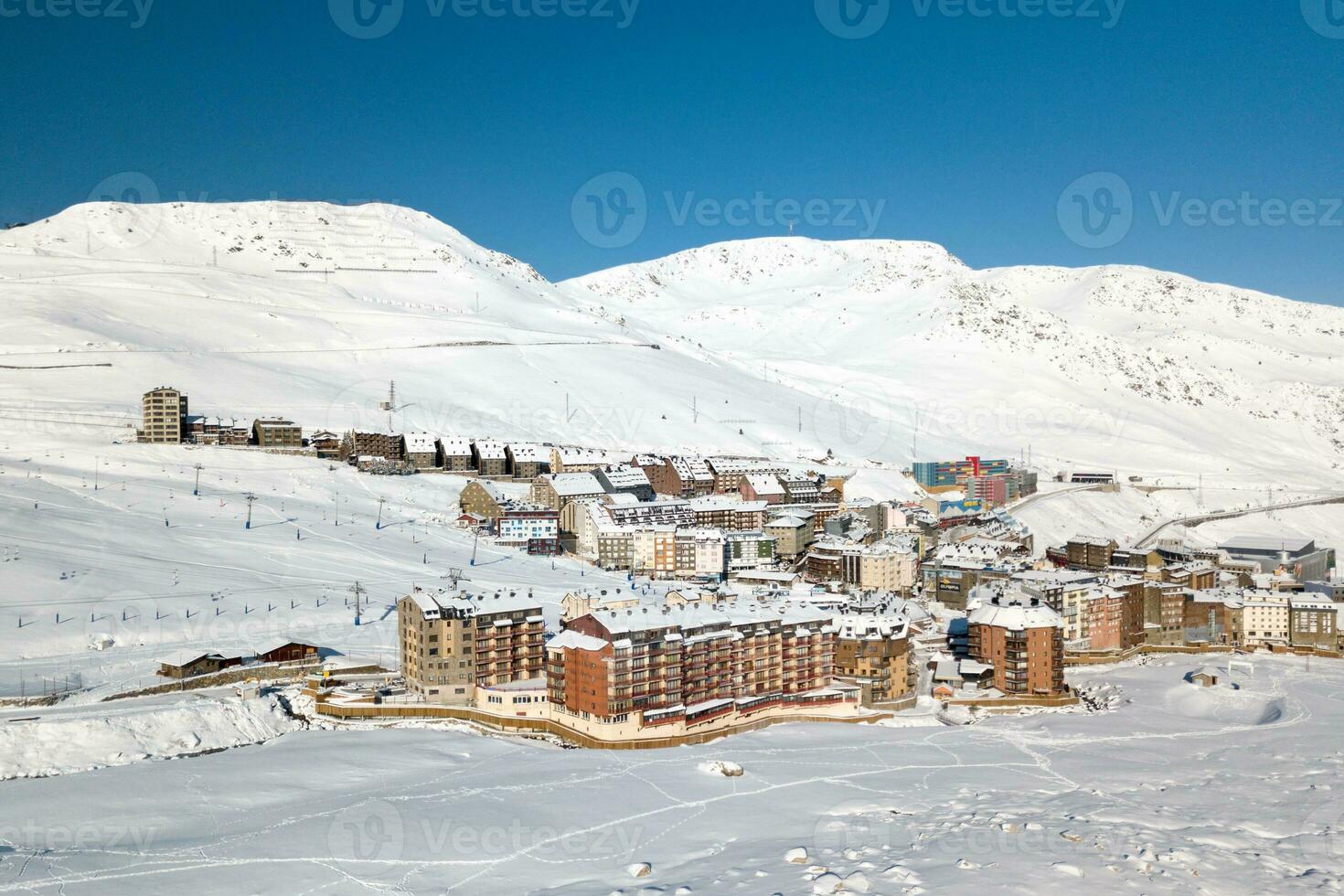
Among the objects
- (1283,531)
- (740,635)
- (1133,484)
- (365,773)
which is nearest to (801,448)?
(1133,484)

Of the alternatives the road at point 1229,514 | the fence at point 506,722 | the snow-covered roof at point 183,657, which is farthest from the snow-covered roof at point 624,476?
the road at point 1229,514

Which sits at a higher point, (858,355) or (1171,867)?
(858,355)

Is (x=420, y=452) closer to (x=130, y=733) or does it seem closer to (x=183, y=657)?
(x=183, y=657)

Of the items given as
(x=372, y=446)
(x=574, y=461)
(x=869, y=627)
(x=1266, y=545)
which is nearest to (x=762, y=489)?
(x=574, y=461)

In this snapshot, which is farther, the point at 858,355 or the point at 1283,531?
the point at 858,355

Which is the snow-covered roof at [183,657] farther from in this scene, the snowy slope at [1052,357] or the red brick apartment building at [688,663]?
the snowy slope at [1052,357]

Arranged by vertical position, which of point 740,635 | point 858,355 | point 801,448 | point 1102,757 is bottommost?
point 1102,757

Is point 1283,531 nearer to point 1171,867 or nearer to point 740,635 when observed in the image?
point 740,635

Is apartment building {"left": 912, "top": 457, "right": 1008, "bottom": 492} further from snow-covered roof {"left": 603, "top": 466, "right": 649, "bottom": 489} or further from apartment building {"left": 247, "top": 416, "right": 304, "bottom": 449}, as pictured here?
apartment building {"left": 247, "top": 416, "right": 304, "bottom": 449}
